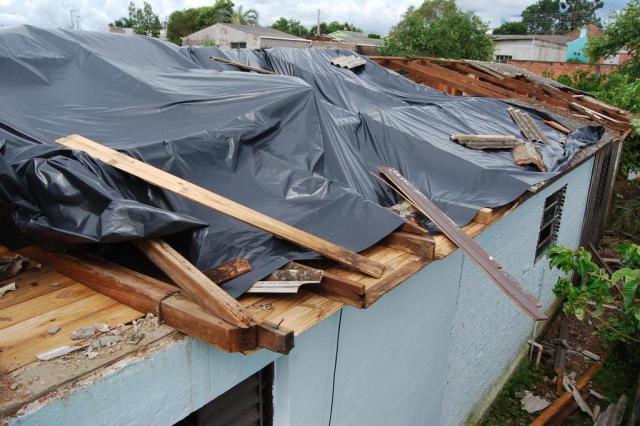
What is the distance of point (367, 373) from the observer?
4.02 meters

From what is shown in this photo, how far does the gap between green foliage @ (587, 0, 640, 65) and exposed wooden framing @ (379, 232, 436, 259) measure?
20.7 meters

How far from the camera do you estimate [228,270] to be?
2723 millimetres

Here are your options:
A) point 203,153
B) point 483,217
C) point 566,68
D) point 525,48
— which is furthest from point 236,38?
point 203,153

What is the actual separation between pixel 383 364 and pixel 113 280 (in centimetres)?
255

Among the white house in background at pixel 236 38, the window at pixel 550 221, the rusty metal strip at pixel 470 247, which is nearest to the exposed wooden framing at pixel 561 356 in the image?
the window at pixel 550 221

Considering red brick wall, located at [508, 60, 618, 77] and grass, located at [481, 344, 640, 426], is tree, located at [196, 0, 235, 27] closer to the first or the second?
red brick wall, located at [508, 60, 618, 77]

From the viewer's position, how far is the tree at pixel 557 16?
7562 centimetres

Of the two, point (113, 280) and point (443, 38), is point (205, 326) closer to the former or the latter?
point (113, 280)

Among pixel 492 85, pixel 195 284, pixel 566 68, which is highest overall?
pixel 566 68

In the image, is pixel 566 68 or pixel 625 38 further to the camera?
pixel 566 68

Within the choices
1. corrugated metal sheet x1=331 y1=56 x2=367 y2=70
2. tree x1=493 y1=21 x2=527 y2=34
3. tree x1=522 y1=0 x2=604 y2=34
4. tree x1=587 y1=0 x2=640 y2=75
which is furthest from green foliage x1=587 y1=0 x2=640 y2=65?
tree x1=522 y1=0 x2=604 y2=34

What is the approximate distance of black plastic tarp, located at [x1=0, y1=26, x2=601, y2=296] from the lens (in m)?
2.62

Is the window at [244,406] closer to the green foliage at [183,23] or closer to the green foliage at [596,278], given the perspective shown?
the green foliage at [596,278]

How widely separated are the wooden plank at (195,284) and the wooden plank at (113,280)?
0.29 feet
